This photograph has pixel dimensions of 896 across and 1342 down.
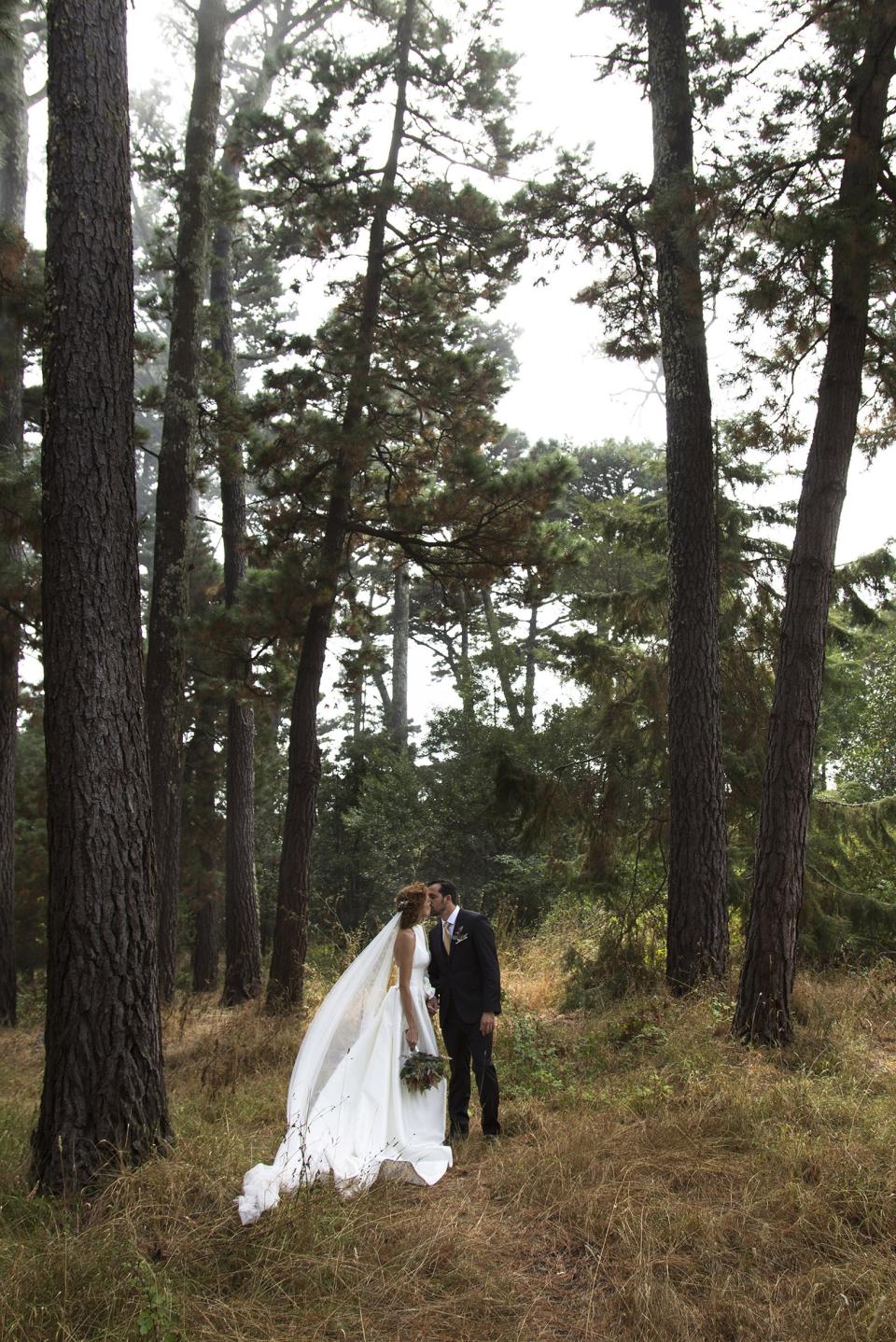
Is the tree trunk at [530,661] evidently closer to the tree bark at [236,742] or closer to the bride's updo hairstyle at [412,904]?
the tree bark at [236,742]

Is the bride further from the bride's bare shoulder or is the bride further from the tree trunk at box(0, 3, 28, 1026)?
the tree trunk at box(0, 3, 28, 1026)

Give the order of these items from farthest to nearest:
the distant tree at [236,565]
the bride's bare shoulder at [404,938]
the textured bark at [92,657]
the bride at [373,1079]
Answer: the distant tree at [236,565]
the bride's bare shoulder at [404,938]
the bride at [373,1079]
the textured bark at [92,657]

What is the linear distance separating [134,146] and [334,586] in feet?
18.8

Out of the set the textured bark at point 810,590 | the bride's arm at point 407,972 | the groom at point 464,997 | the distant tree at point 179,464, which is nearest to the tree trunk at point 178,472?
the distant tree at point 179,464

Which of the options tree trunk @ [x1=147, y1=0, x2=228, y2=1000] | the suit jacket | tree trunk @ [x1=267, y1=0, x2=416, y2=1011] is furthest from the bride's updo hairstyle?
tree trunk @ [x1=267, y1=0, x2=416, y2=1011]

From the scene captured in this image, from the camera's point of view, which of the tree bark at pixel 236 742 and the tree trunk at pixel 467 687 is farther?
the tree trunk at pixel 467 687

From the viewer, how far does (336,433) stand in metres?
11.2

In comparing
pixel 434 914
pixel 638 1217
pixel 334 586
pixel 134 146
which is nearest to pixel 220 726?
pixel 334 586

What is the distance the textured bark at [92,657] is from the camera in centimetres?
501

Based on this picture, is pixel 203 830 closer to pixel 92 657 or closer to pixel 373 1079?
pixel 373 1079

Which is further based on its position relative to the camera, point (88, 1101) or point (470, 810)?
point (470, 810)

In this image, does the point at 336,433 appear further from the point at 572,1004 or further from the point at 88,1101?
the point at 88,1101

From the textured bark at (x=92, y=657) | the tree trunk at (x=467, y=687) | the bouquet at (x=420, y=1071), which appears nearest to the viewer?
the textured bark at (x=92, y=657)

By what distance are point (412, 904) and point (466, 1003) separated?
775mm
